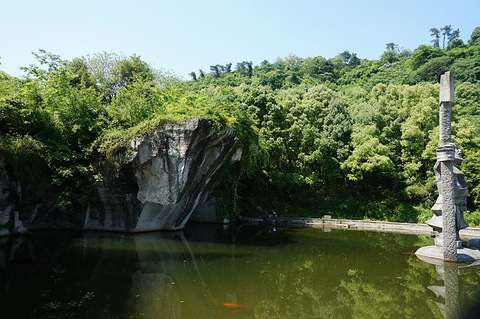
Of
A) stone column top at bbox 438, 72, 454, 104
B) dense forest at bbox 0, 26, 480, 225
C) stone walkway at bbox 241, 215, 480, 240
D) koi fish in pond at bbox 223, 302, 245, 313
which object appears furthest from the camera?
stone walkway at bbox 241, 215, 480, 240

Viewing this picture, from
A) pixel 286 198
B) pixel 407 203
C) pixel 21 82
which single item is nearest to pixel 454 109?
pixel 407 203

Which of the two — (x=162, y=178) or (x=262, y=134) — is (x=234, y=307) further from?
(x=262, y=134)

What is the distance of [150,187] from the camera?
15.7 m

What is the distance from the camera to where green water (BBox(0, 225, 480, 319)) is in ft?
20.6

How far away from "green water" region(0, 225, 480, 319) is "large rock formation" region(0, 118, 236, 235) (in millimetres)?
2561

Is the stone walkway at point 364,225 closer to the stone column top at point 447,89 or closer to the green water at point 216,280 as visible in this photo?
the green water at point 216,280

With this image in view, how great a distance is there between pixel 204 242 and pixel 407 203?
54.8 ft

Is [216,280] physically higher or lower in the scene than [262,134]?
lower

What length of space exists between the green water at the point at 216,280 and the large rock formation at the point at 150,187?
101 inches

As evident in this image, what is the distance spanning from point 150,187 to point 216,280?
848 centimetres

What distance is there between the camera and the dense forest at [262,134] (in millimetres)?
15269

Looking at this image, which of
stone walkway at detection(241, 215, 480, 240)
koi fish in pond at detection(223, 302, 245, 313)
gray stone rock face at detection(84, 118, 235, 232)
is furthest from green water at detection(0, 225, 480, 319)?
stone walkway at detection(241, 215, 480, 240)

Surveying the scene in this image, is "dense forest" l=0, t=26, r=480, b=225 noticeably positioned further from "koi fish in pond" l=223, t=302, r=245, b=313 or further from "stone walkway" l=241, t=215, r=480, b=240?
"koi fish in pond" l=223, t=302, r=245, b=313

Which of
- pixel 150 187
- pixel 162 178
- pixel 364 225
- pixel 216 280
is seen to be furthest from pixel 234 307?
pixel 364 225
